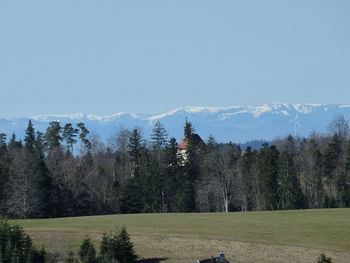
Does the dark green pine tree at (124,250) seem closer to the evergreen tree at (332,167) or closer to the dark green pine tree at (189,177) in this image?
the dark green pine tree at (189,177)

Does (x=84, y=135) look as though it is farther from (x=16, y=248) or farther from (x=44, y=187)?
(x=16, y=248)

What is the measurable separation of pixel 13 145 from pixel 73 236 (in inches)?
2966

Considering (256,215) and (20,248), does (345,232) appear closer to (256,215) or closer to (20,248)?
(256,215)

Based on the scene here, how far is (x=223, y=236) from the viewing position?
2349 inches

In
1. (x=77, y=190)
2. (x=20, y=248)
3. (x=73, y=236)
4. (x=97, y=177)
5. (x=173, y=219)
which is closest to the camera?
(x=20, y=248)

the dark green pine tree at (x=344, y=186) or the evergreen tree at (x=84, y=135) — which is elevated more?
the evergreen tree at (x=84, y=135)

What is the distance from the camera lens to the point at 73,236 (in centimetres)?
6009

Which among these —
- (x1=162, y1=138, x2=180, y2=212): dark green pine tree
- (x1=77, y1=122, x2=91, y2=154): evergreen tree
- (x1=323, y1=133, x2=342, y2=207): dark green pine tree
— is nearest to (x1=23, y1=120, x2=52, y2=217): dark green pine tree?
(x1=162, y1=138, x2=180, y2=212): dark green pine tree

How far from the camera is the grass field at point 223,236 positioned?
5322cm

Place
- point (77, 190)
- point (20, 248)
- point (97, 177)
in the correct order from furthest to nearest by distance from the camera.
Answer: point (97, 177) < point (77, 190) < point (20, 248)

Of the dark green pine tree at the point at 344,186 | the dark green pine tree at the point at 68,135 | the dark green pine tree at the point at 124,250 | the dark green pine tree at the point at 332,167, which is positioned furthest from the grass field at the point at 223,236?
the dark green pine tree at the point at 68,135

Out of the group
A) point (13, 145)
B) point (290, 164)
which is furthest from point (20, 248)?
point (13, 145)

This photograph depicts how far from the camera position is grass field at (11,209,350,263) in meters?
53.2

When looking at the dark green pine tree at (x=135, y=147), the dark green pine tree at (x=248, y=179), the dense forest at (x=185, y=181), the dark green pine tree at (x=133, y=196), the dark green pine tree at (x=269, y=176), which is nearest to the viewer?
the dense forest at (x=185, y=181)
